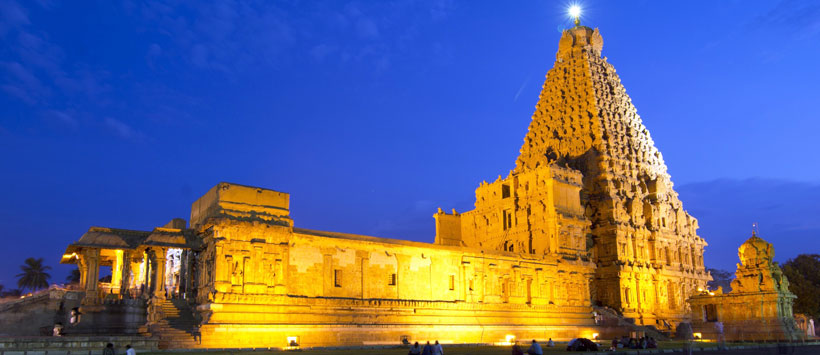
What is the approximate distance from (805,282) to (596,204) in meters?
23.1

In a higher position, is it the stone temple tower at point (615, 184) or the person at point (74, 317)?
the stone temple tower at point (615, 184)

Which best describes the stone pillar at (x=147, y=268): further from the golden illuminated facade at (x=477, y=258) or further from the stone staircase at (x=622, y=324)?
the stone staircase at (x=622, y=324)

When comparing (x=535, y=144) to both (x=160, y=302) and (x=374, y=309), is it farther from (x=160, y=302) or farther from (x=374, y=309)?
(x=160, y=302)

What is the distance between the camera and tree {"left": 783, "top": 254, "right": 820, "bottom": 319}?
60.9 m

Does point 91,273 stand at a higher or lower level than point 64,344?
higher

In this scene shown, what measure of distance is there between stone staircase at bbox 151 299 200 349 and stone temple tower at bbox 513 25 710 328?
30810 mm

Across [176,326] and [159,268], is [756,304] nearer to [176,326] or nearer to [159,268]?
[176,326]

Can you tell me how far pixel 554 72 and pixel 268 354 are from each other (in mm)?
47096

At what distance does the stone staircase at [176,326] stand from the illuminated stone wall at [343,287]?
83 centimetres

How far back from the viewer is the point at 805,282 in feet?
205

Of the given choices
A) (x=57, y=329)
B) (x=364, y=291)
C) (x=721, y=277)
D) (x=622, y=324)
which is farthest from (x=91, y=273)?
(x=721, y=277)

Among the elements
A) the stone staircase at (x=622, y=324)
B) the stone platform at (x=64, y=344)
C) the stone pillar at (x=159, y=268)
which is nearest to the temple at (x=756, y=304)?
the stone staircase at (x=622, y=324)

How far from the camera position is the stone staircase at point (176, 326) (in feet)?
96.8

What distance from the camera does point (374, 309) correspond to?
3806 centimetres
